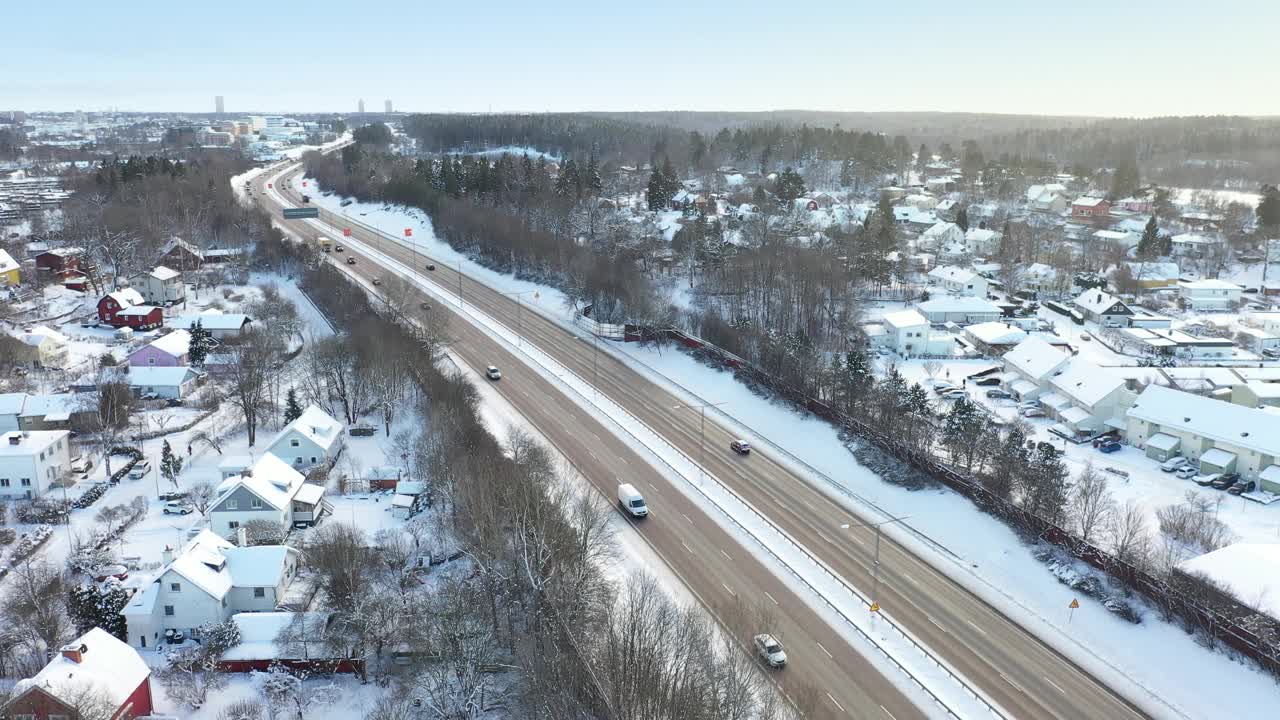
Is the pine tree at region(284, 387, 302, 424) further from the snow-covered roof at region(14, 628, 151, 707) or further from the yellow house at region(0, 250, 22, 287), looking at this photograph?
the yellow house at region(0, 250, 22, 287)

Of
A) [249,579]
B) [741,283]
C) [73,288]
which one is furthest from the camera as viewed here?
[73,288]

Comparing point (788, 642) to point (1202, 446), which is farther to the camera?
point (1202, 446)

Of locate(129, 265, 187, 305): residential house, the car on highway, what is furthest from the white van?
locate(129, 265, 187, 305): residential house

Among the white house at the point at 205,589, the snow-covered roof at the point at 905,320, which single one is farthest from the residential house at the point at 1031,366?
the white house at the point at 205,589

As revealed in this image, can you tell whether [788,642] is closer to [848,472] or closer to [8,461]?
[848,472]

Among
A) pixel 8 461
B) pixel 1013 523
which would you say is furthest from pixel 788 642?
pixel 8 461

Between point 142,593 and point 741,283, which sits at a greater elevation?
point 741,283
